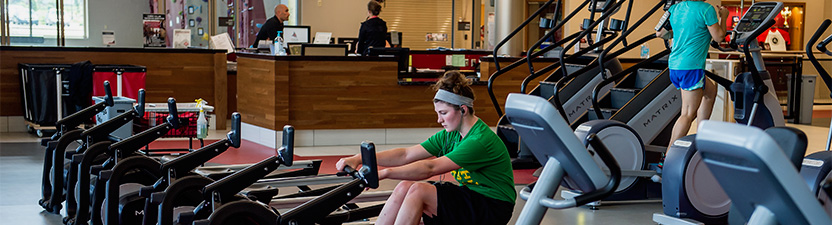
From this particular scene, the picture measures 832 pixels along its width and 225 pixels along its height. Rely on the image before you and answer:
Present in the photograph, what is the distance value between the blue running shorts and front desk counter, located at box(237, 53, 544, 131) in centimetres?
330

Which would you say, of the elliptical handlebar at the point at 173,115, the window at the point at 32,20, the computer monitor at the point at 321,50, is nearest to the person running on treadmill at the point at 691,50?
the elliptical handlebar at the point at 173,115

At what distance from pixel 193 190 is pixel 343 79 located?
15.3 ft

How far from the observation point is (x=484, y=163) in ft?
11.8

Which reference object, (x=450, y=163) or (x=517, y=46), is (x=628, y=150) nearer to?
(x=450, y=163)

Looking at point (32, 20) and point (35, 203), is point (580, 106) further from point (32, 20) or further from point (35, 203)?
point (32, 20)

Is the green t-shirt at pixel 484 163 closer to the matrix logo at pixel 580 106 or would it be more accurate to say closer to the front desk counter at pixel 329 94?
the matrix logo at pixel 580 106

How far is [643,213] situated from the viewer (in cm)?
543

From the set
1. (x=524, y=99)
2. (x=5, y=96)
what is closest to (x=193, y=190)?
(x=524, y=99)

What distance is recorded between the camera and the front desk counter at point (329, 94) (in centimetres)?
827

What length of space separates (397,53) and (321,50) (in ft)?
3.94

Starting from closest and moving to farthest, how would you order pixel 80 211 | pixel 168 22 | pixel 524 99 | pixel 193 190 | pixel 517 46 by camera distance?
pixel 524 99 < pixel 193 190 < pixel 80 211 < pixel 517 46 < pixel 168 22

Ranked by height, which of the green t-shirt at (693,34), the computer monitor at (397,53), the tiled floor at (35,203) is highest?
the green t-shirt at (693,34)

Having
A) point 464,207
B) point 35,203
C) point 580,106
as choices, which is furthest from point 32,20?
point 464,207

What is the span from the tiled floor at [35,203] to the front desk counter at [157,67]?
121 centimetres
